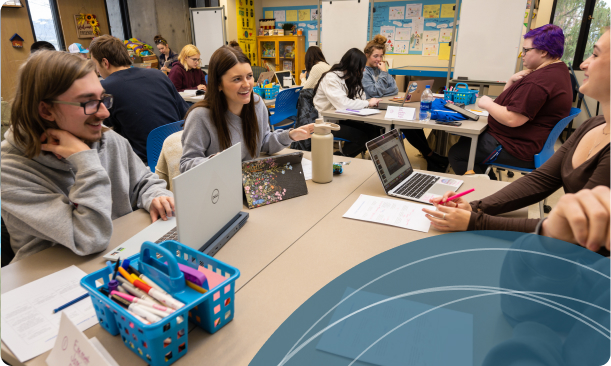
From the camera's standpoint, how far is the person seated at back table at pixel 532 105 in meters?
2.31

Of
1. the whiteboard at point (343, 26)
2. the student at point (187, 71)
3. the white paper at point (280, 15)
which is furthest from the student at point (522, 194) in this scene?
the white paper at point (280, 15)

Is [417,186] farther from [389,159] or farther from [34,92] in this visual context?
[34,92]

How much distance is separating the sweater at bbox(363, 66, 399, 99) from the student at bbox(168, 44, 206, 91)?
2.13 meters

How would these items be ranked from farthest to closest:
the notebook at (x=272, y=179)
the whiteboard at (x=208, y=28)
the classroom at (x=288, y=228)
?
the whiteboard at (x=208, y=28)
the notebook at (x=272, y=179)
the classroom at (x=288, y=228)

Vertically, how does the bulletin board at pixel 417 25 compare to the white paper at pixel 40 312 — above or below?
above

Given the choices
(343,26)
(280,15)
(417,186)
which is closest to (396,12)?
(343,26)

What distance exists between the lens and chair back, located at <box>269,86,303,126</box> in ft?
12.8

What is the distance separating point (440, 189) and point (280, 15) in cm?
713

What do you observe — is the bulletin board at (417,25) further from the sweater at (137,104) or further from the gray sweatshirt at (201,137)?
the gray sweatshirt at (201,137)

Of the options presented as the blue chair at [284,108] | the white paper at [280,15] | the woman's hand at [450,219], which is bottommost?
the blue chair at [284,108]

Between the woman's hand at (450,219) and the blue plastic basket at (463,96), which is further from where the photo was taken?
the blue plastic basket at (463,96)

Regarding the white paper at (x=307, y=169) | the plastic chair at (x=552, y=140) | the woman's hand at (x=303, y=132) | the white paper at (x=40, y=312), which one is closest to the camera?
the white paper at (x=40, y=312)

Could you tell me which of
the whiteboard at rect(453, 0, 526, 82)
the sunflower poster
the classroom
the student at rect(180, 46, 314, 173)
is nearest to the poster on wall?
the sunflower poster

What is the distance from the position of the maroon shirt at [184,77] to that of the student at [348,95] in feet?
6.99
